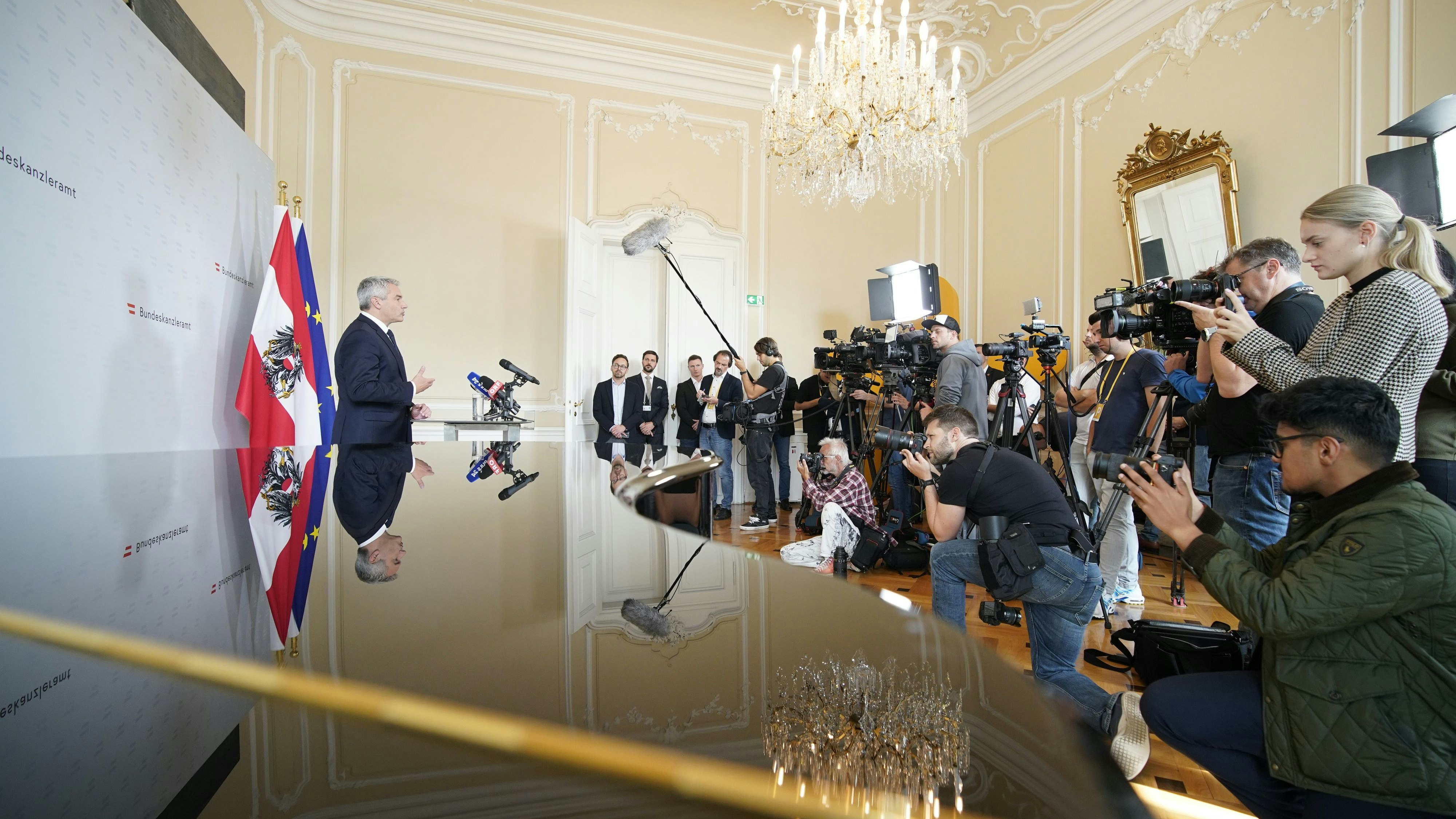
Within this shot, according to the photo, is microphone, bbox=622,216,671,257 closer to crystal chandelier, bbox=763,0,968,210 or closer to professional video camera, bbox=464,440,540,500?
crystal chandelier, bbox=763,0,968,210

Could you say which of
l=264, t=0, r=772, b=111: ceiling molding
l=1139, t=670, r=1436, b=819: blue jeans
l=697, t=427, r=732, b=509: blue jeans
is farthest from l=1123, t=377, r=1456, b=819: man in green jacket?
l=264, t=0, r=772, b=111: ceiling molding

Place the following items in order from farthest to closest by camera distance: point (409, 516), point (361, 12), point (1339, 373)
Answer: point (361, 12)
point (1339, 373)
point (409, 516)

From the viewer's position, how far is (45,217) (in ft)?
6.66

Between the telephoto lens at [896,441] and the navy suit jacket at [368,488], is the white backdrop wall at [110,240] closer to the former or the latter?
the navy suit jacket at [368,488]

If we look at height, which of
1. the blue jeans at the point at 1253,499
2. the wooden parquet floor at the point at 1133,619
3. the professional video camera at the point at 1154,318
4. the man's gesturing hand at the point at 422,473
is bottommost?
the wooden parquet floor at the point at 1133,619

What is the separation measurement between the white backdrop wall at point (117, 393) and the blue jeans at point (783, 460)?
392 centimetres

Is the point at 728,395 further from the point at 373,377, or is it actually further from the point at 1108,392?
the point at 373,377

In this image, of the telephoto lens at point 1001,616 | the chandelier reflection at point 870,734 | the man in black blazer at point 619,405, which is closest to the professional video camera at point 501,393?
the man in black blazer at point 619,405

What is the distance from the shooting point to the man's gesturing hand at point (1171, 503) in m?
1.34

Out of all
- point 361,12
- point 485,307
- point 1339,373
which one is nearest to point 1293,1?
point 1339,373

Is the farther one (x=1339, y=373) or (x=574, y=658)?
(x=1339, y=373)

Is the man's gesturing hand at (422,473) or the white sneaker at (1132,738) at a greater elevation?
the man's gesturing hand at (422,473)

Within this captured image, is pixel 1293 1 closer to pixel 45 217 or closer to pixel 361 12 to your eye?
pixel 45 217

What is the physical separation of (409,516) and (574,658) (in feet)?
2.41
